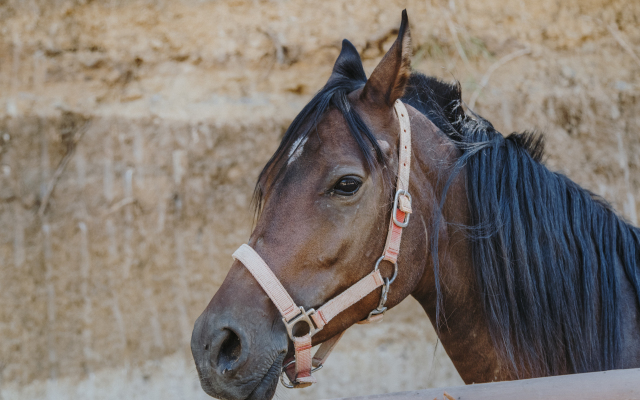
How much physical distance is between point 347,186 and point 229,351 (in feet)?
2.12

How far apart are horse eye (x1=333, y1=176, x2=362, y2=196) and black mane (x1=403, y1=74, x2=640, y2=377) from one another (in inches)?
14.2

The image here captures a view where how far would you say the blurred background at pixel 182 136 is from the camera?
337cm

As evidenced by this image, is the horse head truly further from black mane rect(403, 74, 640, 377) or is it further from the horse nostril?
black mane rect(403, 74, 640, 377)

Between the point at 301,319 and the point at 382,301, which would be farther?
the point at 382,301

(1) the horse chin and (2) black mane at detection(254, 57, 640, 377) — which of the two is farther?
(2) black mane at detection(254, 57, 640, 377)

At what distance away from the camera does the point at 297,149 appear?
162cm

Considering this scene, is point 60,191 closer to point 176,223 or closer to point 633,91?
point 176,223

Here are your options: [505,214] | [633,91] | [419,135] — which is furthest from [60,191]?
[633,91]

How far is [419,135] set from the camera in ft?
5.83

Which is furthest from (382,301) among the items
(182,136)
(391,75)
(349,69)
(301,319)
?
(182,136)

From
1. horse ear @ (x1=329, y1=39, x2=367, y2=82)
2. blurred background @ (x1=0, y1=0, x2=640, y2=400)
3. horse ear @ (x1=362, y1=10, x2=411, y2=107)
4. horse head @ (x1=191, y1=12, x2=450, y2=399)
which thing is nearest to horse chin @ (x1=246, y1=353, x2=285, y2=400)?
horse head @ (x1=191, y1=12, x2=450, y2=399)

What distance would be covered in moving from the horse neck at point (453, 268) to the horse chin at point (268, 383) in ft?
2.06

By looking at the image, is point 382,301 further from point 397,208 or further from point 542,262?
point 542,262

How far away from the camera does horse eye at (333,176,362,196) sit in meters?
1.56
